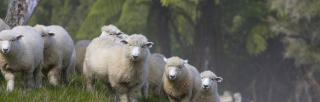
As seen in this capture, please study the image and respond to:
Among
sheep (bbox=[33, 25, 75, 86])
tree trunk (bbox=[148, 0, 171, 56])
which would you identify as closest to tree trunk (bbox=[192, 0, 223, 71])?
tree trunk (bbox=[148, 0, 171, 56])

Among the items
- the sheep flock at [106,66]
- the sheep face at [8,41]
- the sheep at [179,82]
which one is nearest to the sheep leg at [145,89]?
the sheep flock at [106,66]

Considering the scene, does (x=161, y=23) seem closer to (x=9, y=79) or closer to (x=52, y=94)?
(x=9, y=79)

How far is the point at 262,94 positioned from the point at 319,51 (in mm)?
6480

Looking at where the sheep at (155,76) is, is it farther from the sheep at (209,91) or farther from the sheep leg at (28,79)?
the sheep leg at (28,79)

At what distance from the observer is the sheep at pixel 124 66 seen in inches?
404

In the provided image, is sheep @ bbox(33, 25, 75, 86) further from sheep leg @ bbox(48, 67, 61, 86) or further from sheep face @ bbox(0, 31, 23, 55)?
sheep face @ bbox(0, 31, 23, 55)

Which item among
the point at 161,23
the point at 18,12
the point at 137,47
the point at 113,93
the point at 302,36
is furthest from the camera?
the point at 161,23

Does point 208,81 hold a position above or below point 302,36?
below

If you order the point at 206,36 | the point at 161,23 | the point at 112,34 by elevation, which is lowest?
the point at 112,34

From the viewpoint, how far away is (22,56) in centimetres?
984

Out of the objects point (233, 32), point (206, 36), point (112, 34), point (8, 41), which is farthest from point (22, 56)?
point (233, 32)

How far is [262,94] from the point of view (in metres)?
33.3

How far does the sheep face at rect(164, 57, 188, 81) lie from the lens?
10.7m

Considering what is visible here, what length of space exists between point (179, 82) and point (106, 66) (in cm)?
118
